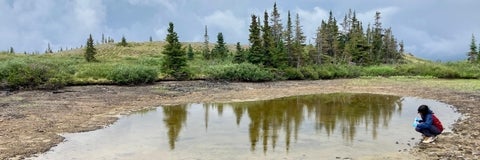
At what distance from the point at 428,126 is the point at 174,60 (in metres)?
32.8

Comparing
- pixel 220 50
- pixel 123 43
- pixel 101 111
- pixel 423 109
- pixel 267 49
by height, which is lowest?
pixel 101 111

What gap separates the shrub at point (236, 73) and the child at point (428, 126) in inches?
1228

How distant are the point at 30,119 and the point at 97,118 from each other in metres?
2.50

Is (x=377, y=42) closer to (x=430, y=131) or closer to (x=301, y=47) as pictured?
(x=301, y=47)

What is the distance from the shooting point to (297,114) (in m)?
21.0

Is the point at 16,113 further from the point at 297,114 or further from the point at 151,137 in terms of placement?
the point at 297,114

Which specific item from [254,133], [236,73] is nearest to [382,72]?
[236,73]

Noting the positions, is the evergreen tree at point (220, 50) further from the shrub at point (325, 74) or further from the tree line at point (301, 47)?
the shrub at point (325, 74)

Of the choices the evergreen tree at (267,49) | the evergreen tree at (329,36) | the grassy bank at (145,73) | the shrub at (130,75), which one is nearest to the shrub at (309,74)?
the grassy bank at (145,73)

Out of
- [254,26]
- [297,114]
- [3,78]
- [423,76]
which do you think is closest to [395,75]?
[423,76]

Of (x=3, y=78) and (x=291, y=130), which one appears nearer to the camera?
(x=291, y=130)

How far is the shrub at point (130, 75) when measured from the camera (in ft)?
120

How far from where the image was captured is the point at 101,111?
21.3 metres

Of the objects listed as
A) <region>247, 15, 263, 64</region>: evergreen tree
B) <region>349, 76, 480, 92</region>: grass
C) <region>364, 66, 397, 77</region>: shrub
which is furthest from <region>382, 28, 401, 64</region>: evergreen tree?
<region>247, 15, 263, 64</region>: evergreen tree
